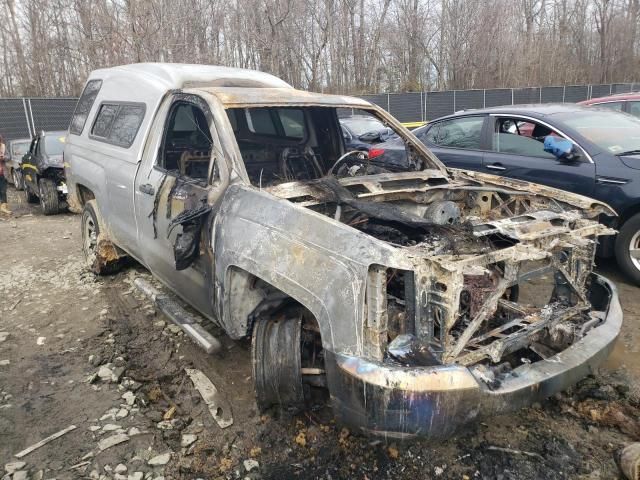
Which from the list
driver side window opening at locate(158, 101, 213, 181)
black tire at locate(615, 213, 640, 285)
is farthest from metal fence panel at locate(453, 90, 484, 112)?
driver side window opening at locate(158, 101, 213, 181)

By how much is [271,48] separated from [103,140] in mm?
20995

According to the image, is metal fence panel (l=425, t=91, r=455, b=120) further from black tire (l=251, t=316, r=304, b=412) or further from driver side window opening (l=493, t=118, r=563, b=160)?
black tire (l=251, t=316, r=304, b=412)

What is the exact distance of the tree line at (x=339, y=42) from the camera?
1634 cm

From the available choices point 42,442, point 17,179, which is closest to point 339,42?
point 17,179

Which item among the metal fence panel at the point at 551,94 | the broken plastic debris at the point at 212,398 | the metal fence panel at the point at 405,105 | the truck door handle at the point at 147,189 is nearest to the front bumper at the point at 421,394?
the broken plastic debris at the point at 212,398

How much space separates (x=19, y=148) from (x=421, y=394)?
13536 millimetres

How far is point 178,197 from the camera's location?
348 cm

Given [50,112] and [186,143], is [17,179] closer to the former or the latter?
[50,112]

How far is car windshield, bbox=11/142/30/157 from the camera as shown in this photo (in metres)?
12.7

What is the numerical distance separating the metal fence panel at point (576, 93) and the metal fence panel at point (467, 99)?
18.8 ft

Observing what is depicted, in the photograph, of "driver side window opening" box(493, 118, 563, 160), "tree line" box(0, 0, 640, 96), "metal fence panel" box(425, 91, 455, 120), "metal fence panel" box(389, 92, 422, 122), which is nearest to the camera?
"driver side window opening" box(493, 118, 563, 160)

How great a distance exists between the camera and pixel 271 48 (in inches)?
951

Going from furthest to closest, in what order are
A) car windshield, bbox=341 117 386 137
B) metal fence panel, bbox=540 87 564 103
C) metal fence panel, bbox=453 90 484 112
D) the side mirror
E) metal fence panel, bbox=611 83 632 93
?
metal fence panel, bbox=611 83 632 93 → metal fence panel, bbox=540 87 564 103 → metal fence panel, bbox=453 90 484 112 → car windshield, bbox=341 117 386 137 → the side mirror

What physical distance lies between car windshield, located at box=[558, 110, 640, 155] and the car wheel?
39.5 feet
